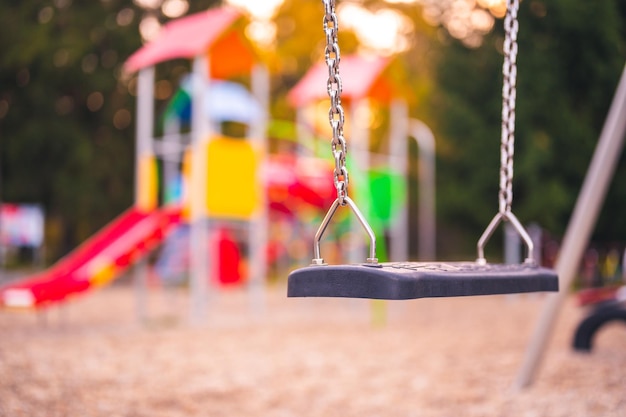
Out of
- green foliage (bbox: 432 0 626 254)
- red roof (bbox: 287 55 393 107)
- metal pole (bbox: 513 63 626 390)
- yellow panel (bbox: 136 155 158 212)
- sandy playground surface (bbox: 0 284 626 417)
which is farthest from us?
red roof (bbox: 287 55 393 107)

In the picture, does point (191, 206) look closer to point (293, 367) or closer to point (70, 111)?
point (293, 367)

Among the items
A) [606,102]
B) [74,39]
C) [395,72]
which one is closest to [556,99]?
[606,102]

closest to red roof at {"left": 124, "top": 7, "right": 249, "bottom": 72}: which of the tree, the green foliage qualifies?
the green foliage

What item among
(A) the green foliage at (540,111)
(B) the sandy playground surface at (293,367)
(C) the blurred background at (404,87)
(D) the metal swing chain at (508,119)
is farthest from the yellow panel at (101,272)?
(D) the metal swing chain at (508,119)

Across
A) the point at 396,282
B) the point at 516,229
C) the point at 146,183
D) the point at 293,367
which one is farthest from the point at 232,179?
the point at 396,282

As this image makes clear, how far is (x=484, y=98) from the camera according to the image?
11.6m

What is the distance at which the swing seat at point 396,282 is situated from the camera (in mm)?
1882

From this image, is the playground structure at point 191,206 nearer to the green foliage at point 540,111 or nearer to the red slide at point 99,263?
the red slide at point 99,263

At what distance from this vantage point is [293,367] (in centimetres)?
504

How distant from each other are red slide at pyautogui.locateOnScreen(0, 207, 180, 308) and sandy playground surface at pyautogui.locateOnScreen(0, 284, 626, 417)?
37cm

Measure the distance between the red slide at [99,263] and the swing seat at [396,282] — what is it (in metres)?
4.81

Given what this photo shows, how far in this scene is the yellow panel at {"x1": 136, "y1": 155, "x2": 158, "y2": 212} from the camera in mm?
8062

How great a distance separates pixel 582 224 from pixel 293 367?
210 cm

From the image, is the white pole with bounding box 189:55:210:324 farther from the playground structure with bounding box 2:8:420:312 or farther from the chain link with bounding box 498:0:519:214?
the chain link with bounding box 498:0:519:214
